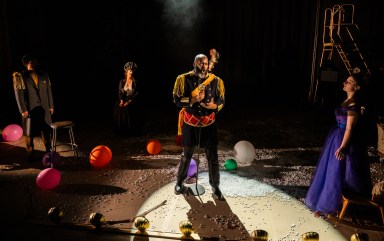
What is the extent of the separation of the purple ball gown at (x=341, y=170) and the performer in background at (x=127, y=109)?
457cm

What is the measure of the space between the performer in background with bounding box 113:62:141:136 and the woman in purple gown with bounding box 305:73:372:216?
456 centimetres

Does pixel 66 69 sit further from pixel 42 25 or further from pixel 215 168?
pixel 215 168

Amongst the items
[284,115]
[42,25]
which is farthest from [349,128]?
[42,25]

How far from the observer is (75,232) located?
4.48 metres

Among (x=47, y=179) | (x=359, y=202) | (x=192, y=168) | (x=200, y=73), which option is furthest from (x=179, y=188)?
(x=359, y=202)

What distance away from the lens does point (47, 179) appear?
551 cm

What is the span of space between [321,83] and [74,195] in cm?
859

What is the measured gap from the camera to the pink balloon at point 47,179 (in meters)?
5.49

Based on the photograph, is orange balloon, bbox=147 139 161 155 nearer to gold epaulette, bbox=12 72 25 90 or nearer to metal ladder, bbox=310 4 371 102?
gold epaulette, bbox=12 72 25 90

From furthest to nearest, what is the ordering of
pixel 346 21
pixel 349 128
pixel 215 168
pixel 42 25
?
1. pixel 346 21
2. pixel 42 25
3. pixel 215 168
4. pixel 349 128

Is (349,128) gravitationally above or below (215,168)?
above

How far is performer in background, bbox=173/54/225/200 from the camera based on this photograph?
5.02 m

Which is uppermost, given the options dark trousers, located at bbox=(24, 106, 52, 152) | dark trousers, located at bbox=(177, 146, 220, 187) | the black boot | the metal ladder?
the metal ladder

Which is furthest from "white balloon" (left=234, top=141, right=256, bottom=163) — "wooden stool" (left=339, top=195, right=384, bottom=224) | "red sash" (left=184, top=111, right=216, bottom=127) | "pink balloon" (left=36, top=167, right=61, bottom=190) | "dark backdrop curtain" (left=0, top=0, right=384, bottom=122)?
"dark backdrop curtain" (left=0, top=0, right=384, bottom=122)
